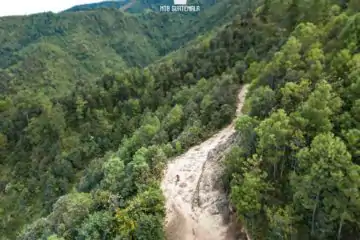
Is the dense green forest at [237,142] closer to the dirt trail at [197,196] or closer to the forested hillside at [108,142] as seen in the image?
the forested hillside at [108,142]

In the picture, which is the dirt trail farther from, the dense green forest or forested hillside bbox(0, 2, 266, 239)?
the dense green forest

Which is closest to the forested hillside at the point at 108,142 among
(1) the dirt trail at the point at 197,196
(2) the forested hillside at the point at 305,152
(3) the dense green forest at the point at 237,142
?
(3) the dense green forest at the point at 237,142

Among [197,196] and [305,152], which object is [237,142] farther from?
[305,152]

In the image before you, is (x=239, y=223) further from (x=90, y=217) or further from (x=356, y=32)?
(x=356, y=32)

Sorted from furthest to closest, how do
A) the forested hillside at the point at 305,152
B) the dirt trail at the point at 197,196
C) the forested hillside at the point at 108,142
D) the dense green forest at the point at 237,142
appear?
the forested hillside at the point at 108,142 < the dirt trail at the point at 197,196 < the dense green forest at the point at 237,142 < the forested hillside at the point at 305,152

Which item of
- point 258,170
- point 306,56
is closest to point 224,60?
point 306,56

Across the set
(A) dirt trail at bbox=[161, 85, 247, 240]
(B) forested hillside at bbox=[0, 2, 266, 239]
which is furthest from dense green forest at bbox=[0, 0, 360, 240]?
(A) dirt trail at bbox=[161, 85, 247, 240]
